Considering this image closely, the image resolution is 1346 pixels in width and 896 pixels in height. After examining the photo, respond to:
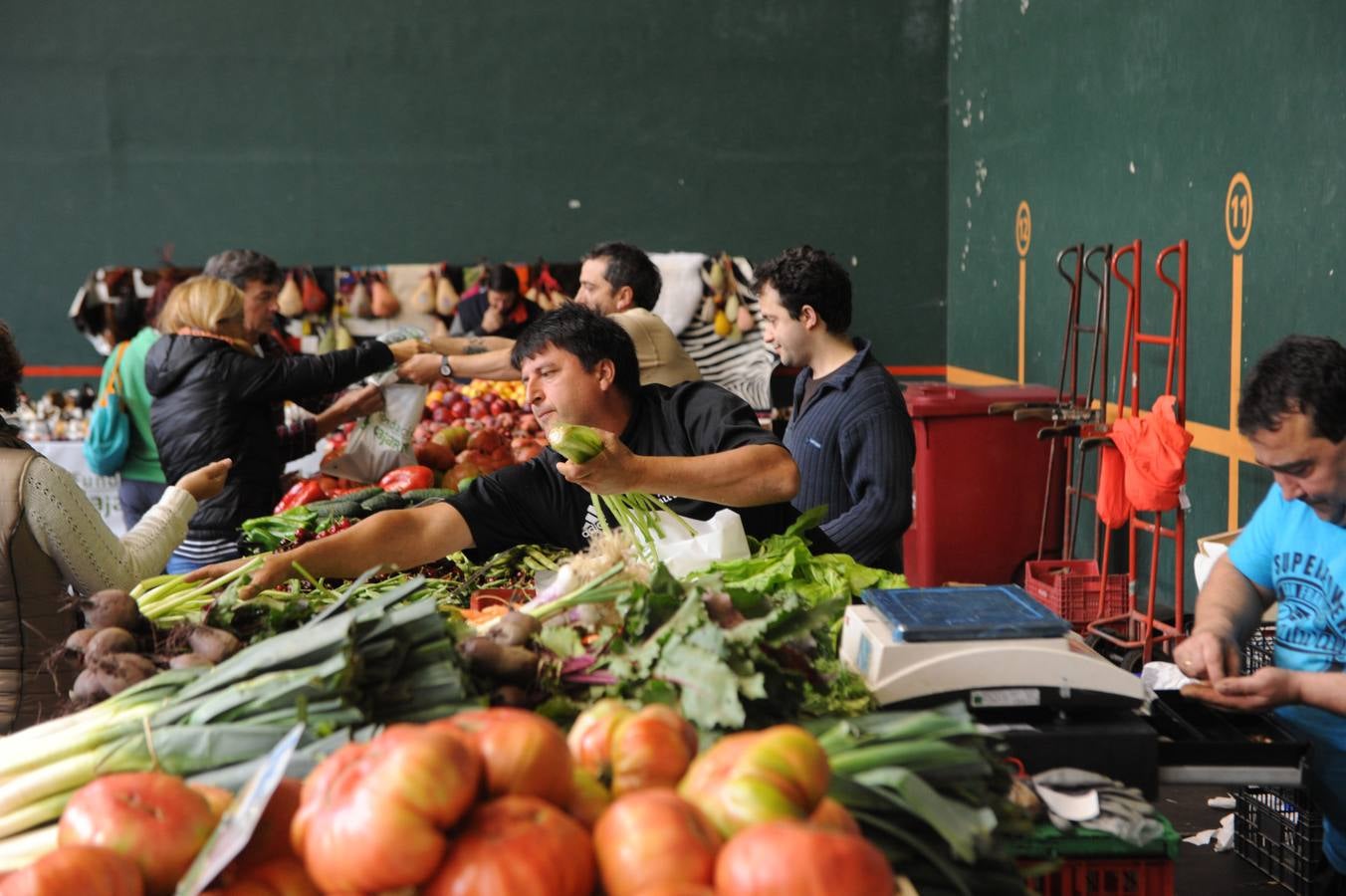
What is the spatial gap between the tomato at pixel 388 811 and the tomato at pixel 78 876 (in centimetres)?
19

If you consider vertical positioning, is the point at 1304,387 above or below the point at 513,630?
above

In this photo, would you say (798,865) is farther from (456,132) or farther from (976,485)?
(456,132)

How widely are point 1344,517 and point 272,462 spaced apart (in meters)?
4.00

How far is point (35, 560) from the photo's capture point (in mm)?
2877

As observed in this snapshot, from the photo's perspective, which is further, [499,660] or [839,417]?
[839,417]

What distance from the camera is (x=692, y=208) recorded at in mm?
9461

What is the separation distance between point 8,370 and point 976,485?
15.4 feet

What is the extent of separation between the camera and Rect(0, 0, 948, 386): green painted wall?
30.5 feet

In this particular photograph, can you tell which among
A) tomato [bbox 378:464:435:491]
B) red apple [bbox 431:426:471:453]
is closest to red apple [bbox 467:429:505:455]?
red apple [bbox 431:426:471:453]

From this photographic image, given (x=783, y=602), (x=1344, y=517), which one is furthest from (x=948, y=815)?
(x=1344, y=517)

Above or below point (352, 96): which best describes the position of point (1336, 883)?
below

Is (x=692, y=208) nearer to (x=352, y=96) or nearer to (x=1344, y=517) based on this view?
(x=352, y=96)

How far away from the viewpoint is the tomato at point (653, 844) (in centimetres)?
129

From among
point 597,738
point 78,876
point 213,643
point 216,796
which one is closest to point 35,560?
point 213,643
